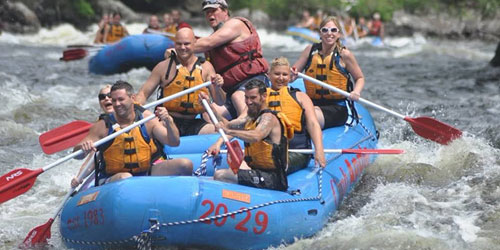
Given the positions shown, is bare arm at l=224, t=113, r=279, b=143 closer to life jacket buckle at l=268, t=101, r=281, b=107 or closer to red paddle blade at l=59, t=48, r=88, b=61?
life jacket buckle at l=268, t=101, r=281, b=107

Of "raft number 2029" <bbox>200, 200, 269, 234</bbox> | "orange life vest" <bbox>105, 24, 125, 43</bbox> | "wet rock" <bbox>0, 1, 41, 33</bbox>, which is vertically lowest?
"wet rock" <bbox>0, 1, 41, 33</bbox>

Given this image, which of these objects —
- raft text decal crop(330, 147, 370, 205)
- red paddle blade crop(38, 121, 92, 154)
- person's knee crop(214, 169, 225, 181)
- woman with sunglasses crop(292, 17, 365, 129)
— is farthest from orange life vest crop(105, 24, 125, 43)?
person's knee crop(214, 169, 225, 181)

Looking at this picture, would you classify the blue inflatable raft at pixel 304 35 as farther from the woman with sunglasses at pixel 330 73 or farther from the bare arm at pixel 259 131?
the bare arm at pixel 259 131

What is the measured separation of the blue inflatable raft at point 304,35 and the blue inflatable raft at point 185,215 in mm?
17090

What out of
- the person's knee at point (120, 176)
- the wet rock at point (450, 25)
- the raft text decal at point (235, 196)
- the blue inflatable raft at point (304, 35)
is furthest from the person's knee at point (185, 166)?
the wet rock at point (450, 25)

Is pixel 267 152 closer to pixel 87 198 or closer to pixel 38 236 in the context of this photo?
pixel 87 198

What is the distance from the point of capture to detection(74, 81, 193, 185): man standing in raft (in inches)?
206

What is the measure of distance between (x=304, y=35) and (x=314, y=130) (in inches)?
655

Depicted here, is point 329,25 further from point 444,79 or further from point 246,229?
point 444,79

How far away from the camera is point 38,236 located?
552 centimetres

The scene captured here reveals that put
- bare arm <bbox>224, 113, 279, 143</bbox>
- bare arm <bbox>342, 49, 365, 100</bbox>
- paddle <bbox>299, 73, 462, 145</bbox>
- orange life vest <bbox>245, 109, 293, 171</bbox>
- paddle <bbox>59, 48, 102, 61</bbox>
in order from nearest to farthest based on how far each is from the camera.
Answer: bare arm <bbox>224, 113, 279, 143</bbox> → orange life vest <bbox>245, 109, 293, 171</bbox> → bare arm <bbox>342, 49, 365, 100</bbox> → paddle <bbox>299, 73, 462, 145</bbox> → paddle <bbox>59, 48, 102, 61</bbox>

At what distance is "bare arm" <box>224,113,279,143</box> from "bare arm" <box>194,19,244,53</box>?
3.84ft

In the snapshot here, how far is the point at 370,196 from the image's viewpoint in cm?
661

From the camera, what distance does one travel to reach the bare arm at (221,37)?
6.25 metres
